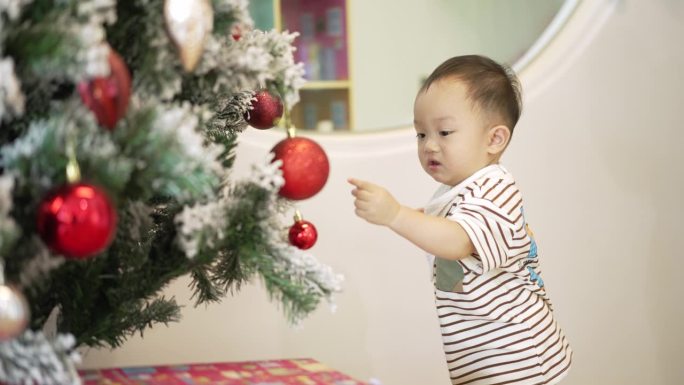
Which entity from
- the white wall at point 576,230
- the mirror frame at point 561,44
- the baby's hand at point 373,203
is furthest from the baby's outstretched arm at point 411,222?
the mirror frame at point 561,44

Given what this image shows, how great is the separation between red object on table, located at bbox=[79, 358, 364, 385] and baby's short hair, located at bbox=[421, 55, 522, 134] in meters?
0.40

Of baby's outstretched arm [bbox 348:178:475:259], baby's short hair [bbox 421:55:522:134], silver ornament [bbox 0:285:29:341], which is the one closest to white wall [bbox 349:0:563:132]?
baby's short hair [bbox 421:55:522:134]

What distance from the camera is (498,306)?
98 centimetres

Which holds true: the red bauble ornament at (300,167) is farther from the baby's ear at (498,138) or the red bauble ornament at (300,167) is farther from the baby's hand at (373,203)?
the baby's ear at (498,138)

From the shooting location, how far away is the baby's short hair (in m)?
0.98

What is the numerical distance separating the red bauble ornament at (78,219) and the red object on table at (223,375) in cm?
25

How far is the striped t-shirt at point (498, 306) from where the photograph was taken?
0.94 m

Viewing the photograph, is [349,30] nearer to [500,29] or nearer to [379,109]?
[379,109]

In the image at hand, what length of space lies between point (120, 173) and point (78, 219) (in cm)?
5

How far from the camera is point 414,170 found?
1.33 meters

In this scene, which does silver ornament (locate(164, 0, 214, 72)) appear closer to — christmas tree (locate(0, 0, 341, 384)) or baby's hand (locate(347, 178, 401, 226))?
christmas tree (locate(0, 0, 341, 384))

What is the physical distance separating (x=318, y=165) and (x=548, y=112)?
80cm

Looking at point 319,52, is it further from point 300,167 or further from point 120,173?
point 120,173

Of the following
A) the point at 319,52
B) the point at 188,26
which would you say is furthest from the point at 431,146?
the point at 319,52
